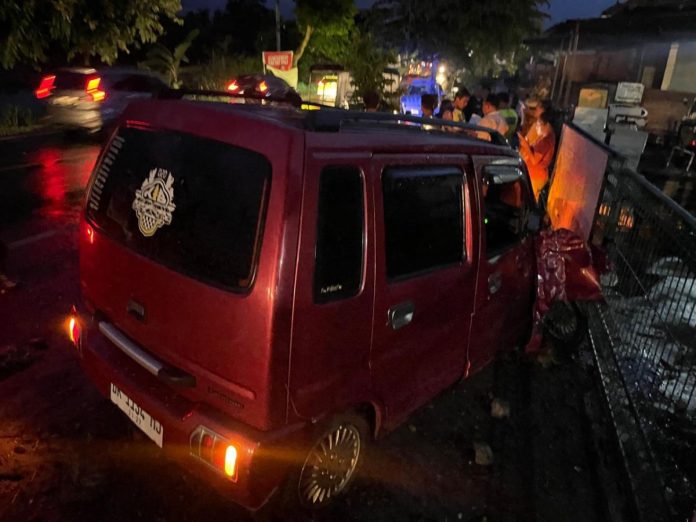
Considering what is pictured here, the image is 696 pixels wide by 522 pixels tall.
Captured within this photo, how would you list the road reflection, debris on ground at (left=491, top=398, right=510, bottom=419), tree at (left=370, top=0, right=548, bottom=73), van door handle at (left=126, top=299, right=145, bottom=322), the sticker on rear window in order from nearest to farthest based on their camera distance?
the sticker on rear window < van door handle at (left=126, top=299, right=145, bottom=322) < debris on ground at (left=491, top=398, right=510, bottom=419) < the road reflection < tree at (left=370, top=0, right=548, bottom=73)

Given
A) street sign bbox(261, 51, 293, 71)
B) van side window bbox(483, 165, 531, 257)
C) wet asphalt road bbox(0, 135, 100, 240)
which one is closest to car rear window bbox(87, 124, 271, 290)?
van side window bbox(483, 165, 531, 257)

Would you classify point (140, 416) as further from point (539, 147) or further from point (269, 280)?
point (539, 147)

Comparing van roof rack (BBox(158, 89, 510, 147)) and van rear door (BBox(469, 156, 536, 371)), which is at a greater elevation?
van roof rack (BBox(158, 89, 510, 147))

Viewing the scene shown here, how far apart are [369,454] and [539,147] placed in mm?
5078

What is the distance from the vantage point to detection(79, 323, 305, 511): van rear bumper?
203cm

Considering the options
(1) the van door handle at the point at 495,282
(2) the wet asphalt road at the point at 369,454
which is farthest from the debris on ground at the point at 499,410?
(1) the van door handle at the point at 495,282

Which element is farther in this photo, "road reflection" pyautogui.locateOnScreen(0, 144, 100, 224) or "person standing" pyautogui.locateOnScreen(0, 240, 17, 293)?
"road reflection" pyautogui.locateOnScreen(0, 144, 100, 224)

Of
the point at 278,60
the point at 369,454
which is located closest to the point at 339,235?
the point at 369,454

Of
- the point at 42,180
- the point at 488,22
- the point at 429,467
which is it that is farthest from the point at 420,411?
the point at 488,22

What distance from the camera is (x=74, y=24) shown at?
851cm

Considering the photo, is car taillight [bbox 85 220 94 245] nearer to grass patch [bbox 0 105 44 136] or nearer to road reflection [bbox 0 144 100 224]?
road reflection [bbox 0 144 100 224]

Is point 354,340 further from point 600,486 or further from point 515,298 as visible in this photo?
point 600,486

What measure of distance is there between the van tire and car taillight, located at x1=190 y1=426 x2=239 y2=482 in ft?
1.09

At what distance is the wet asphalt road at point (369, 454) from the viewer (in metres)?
2.67
